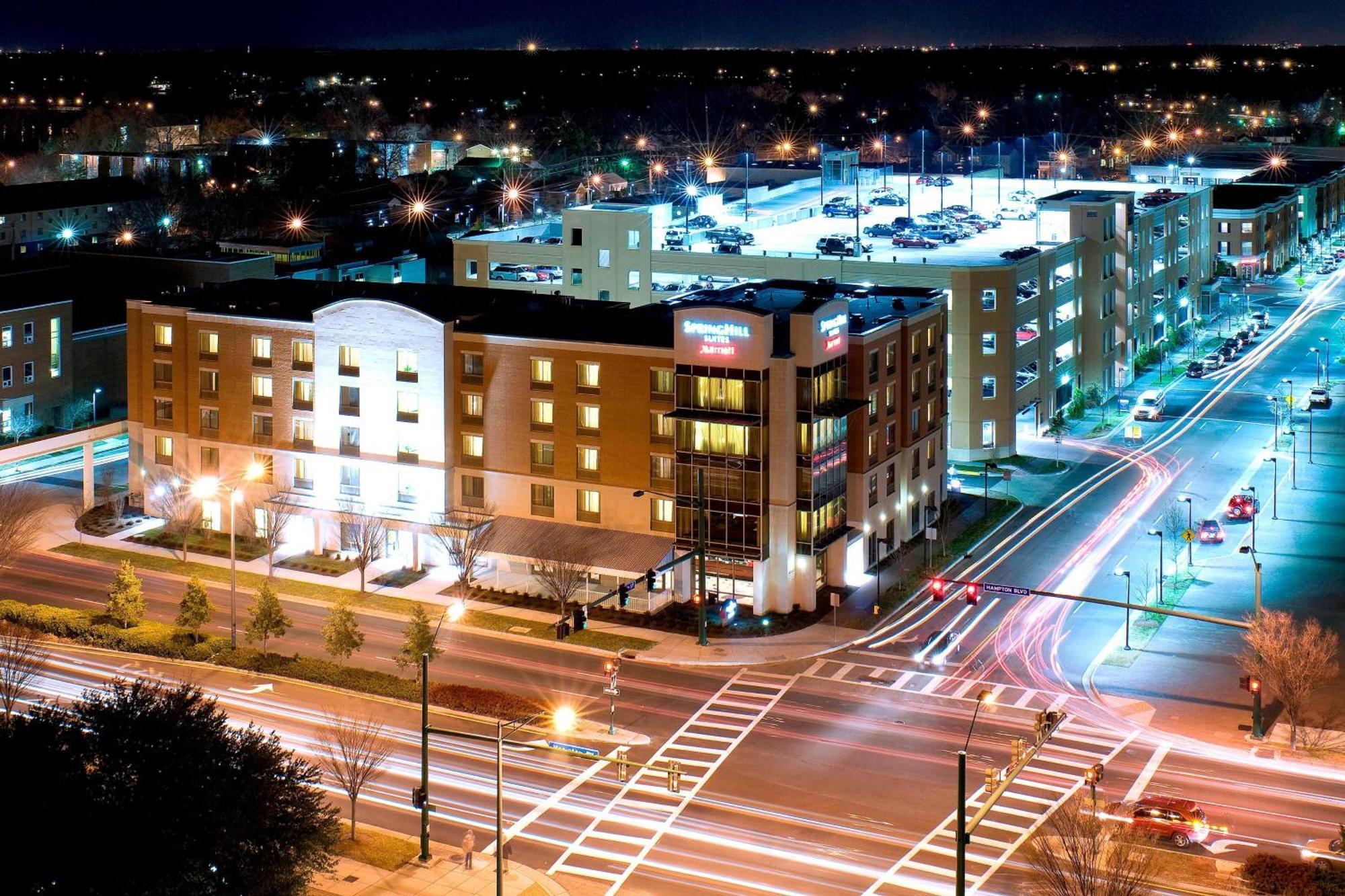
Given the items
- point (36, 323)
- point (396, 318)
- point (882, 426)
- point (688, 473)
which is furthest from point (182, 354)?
point (882, 426)

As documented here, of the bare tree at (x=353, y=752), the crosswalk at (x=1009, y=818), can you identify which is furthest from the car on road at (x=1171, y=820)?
the bare tree at (x=353, y=752)

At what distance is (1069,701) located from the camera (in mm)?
73438

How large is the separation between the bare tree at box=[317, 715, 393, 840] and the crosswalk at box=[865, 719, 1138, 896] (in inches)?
700

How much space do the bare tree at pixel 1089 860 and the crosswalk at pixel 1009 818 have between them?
87.5 inches

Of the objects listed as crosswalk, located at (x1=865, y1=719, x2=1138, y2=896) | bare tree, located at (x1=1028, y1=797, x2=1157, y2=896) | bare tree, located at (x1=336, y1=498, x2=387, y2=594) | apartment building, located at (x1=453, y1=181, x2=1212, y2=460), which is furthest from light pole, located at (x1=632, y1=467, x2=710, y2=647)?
apartment building, located at (x1=453, y1=181, x2=1212, y2=460)

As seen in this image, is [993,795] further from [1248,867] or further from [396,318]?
[396,318]

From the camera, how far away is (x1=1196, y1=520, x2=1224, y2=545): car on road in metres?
96.5

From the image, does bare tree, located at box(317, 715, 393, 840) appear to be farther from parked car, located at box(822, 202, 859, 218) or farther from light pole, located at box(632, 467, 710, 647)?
parked car, located at box(822, 202, 859, 218)

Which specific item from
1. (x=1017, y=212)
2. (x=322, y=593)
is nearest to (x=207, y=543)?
(x=322, y=593)

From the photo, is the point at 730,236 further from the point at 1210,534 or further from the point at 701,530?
the point at 701,530

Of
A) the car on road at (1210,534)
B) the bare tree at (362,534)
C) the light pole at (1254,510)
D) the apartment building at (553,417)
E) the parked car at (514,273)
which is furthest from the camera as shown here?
the parked car at (514,273)

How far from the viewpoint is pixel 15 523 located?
9038 centimetres

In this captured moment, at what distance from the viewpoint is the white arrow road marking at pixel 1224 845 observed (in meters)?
58.4

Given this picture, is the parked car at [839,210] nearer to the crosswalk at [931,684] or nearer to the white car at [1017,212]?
Answer: the white car at [1017,212]
